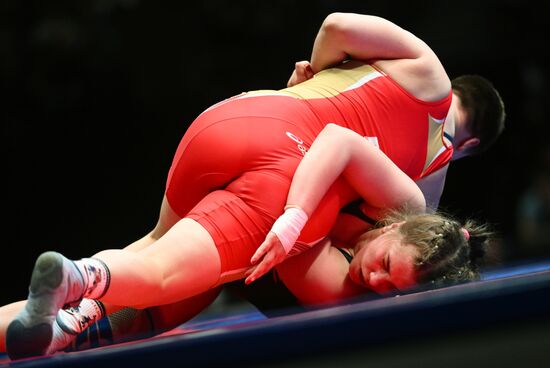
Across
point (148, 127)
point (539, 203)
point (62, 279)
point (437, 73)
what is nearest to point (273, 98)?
point (437, 73)

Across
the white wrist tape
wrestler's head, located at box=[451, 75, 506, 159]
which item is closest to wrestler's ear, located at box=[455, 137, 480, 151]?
wrestler's head, located at box=[451, 75, 506, 159]

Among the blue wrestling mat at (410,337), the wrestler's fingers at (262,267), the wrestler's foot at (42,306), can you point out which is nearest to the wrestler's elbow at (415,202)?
the wrestler's fingers at (262,267)

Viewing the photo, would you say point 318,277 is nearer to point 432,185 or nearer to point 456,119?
point 432,185

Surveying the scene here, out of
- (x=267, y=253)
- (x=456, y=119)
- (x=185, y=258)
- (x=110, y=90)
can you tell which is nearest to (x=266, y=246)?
(x=267, y=253)

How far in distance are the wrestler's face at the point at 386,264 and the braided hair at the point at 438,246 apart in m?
0.02

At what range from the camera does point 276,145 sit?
5.41 ft

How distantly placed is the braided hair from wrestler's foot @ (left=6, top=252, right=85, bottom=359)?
715 millimetres

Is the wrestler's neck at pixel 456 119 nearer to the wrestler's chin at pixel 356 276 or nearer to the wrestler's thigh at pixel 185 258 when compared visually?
the wrestler's chin at pixel 356 276

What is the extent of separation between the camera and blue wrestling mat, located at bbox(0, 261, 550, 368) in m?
0.94

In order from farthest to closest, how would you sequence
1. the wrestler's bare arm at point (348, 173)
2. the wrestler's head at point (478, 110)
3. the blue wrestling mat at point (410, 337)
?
the wrestler's head at point (478, 110) → the wrestler's bare arm at point (348, 173) → the blue wrestling mat at point (410, 337)

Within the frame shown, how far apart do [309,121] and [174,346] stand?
819 millimetres

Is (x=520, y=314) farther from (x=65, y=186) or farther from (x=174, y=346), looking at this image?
(x=65, y=186)

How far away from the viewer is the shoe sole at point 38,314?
124cm

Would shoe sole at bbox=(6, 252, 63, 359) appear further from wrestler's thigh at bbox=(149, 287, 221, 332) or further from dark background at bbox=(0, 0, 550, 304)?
dark background at bbox=(0, 0, 550, 304)
